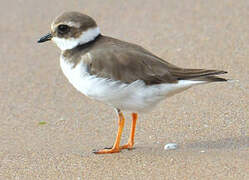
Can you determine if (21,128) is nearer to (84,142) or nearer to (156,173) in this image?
(84,142)

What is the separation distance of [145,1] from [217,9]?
143cm

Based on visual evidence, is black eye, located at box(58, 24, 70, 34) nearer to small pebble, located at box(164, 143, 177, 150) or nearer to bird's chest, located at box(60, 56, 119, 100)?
bird's chest, located at box(60, 56, 119, 100)

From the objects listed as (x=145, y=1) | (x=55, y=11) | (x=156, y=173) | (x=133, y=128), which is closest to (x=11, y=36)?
(x=55, y=11)

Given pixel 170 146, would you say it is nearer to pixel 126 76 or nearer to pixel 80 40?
Answer: pixel 126 76

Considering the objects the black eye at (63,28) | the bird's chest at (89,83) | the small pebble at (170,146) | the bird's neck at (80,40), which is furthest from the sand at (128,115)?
the black eye at (63,28)

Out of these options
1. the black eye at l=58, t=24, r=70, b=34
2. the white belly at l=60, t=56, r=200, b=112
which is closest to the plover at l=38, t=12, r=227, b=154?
the white belly at l=60, t=56, r=200, b=112

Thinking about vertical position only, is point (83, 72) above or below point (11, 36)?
above

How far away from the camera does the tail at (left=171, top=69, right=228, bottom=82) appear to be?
19.0ft

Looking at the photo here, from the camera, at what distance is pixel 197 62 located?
318 inches

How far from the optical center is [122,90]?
19.1 ft

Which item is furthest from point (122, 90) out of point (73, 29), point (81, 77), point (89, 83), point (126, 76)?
point (73, 29)

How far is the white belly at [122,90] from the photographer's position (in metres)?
Answer: 5.82

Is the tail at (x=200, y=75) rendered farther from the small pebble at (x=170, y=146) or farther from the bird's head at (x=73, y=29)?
the bird's head at (x=73, y=29)

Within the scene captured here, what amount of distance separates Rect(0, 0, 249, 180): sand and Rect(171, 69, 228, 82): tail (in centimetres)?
76
